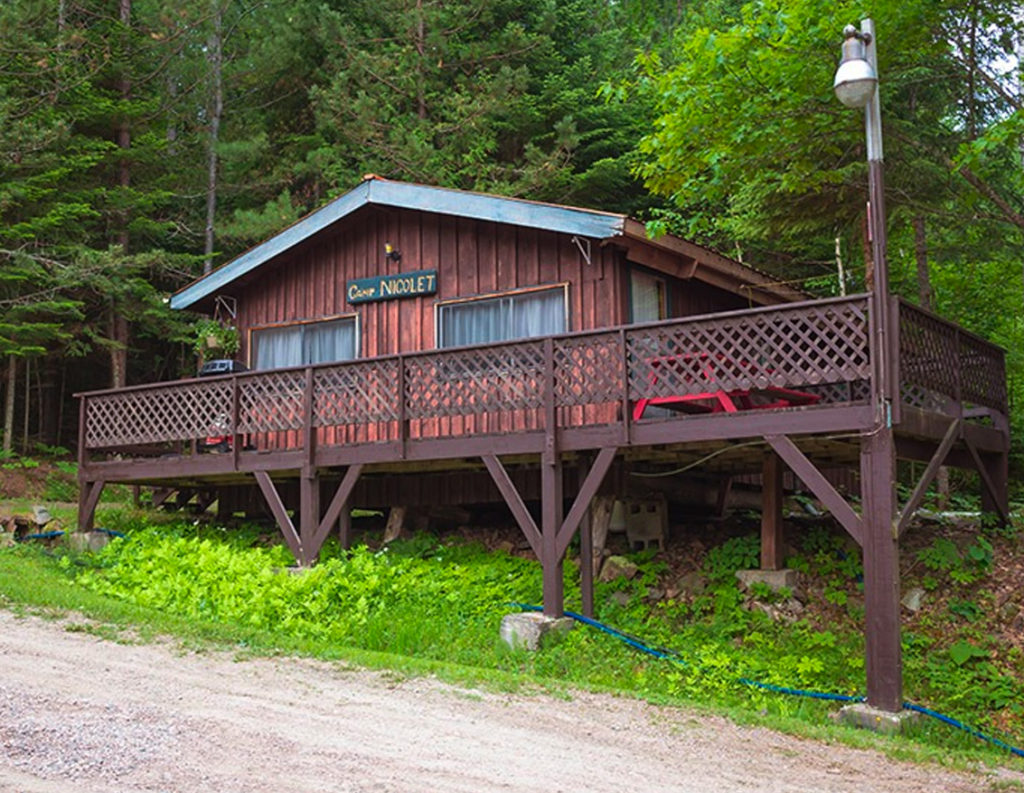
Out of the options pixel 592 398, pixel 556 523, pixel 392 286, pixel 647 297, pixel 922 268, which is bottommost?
pixel 556 523

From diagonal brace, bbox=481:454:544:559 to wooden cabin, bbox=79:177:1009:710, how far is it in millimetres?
34

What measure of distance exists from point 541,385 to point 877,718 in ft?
16.3

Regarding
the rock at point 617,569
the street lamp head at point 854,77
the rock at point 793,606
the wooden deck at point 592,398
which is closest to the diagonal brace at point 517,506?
the wooden deck at point 592,398

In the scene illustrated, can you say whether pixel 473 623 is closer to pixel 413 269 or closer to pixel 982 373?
pixel 413 269

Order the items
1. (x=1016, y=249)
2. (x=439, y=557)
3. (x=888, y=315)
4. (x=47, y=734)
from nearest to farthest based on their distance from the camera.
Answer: (x=47, y=734), (x=888, y=315), (x=439, y=557), (x=1016, y=249)

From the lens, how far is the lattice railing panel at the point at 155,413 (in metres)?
13.7

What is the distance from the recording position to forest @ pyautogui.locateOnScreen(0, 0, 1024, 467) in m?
15.2

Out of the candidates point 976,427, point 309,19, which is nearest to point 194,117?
point 309,19

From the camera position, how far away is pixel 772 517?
11766mm

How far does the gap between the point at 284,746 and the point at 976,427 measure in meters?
9.02

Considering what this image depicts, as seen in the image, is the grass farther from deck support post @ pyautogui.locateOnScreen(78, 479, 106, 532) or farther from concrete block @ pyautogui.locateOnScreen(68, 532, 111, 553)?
deck support post @ pyautogui.locateOnScreen(78, 479, 106, 532)

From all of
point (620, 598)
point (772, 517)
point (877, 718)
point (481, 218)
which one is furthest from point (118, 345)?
point (877, 718)

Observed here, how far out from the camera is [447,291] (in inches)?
559

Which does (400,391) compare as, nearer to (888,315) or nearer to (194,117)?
(888,315)
